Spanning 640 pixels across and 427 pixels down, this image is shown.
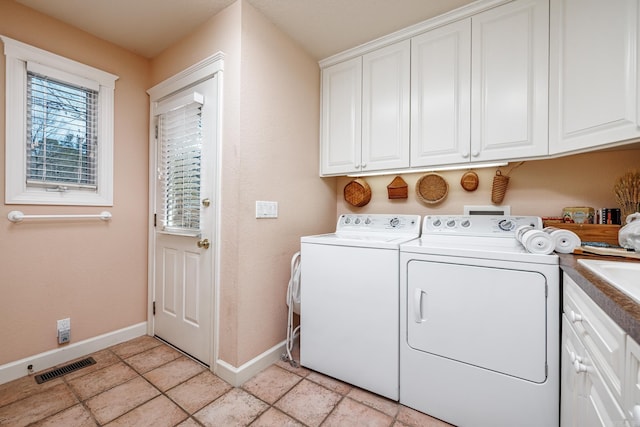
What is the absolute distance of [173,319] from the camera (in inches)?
87.0

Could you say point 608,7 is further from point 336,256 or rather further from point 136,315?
point 136,315

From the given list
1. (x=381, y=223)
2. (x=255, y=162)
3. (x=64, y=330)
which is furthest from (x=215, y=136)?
(x=64, y=330)

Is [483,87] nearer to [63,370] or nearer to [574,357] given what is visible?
[574,357]

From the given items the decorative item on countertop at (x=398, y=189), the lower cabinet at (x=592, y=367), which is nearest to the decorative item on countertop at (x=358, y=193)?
the decorative item on countertop at (x=398, y=189)

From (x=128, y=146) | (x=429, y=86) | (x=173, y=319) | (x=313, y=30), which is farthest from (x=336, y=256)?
(x=128, y=146)

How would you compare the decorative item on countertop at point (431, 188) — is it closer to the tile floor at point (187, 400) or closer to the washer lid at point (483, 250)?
the washer lid at point (483, 250)

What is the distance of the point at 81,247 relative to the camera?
2.05 metres

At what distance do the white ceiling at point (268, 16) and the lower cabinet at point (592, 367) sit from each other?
1.84m

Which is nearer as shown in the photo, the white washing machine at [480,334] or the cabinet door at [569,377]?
the cabinet door at [569,377]

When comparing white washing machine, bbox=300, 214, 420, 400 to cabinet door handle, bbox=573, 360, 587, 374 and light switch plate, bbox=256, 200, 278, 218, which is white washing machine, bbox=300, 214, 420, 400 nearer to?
light switch plate, bbox=256, 200, 278, 218

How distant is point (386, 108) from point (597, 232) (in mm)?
1488

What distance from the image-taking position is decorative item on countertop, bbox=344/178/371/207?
98.8 inches

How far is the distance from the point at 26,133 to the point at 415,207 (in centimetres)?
283

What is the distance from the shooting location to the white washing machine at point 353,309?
1586 mm
